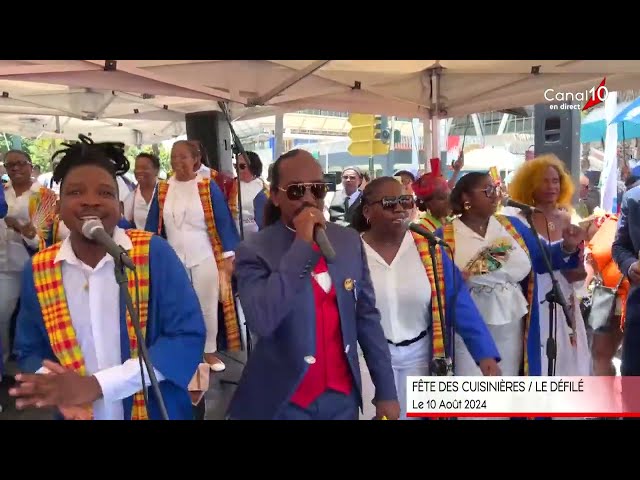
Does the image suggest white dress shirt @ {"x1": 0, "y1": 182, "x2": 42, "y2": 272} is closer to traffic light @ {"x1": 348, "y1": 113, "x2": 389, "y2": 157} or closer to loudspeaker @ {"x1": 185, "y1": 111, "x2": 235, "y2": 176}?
loudspeaker @ {"x1": 185, "y1": 111, "x2": 235, "y2": 176}

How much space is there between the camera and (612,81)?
124 inches

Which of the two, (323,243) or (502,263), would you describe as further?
(502,263)

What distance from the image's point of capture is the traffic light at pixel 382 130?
652 centimetres

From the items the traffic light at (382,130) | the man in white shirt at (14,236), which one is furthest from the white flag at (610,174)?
the man in white shirt at (14,236)

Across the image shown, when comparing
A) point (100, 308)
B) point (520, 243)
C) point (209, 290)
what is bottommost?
point (209, 290)

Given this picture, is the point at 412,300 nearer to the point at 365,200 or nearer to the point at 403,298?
the point at 403,298

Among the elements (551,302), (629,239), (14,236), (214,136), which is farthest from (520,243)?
(214,136)

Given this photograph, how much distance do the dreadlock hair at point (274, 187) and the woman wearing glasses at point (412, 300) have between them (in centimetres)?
57

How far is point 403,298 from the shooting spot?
2297 mm

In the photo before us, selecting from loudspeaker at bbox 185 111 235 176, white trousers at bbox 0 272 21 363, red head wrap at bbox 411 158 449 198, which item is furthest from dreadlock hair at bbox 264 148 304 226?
loudspeaker at bbox 185 111 235 176

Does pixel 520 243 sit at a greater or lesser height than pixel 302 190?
lesser

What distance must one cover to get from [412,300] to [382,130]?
494 centimetres
